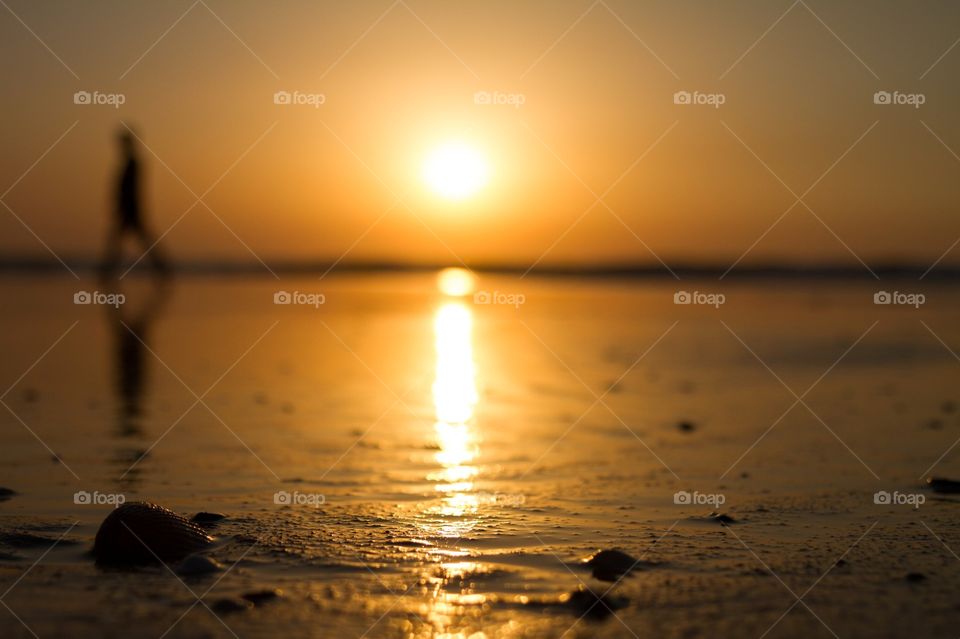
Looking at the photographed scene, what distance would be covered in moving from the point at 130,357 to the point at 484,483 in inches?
289

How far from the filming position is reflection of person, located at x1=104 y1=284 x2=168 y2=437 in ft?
26.3

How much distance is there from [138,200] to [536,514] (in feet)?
53.9

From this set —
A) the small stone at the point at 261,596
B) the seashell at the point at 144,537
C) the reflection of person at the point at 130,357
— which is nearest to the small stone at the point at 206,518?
the seashell at the point at 144,537

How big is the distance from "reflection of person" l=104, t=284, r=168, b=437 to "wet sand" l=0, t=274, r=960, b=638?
0.08 metres

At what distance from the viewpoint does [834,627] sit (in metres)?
3.37

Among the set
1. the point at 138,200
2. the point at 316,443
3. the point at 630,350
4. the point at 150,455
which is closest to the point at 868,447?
the point at 316,443

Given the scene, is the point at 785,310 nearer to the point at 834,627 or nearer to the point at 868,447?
the point at 868,447

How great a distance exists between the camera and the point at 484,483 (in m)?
5.83

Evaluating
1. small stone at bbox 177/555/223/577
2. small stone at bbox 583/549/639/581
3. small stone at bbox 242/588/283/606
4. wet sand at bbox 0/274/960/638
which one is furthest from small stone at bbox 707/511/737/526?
small stone at bbox 177/555/223/577

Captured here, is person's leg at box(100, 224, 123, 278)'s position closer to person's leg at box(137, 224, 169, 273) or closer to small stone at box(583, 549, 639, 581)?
person's leg at box(137, 224, 169, 273)
